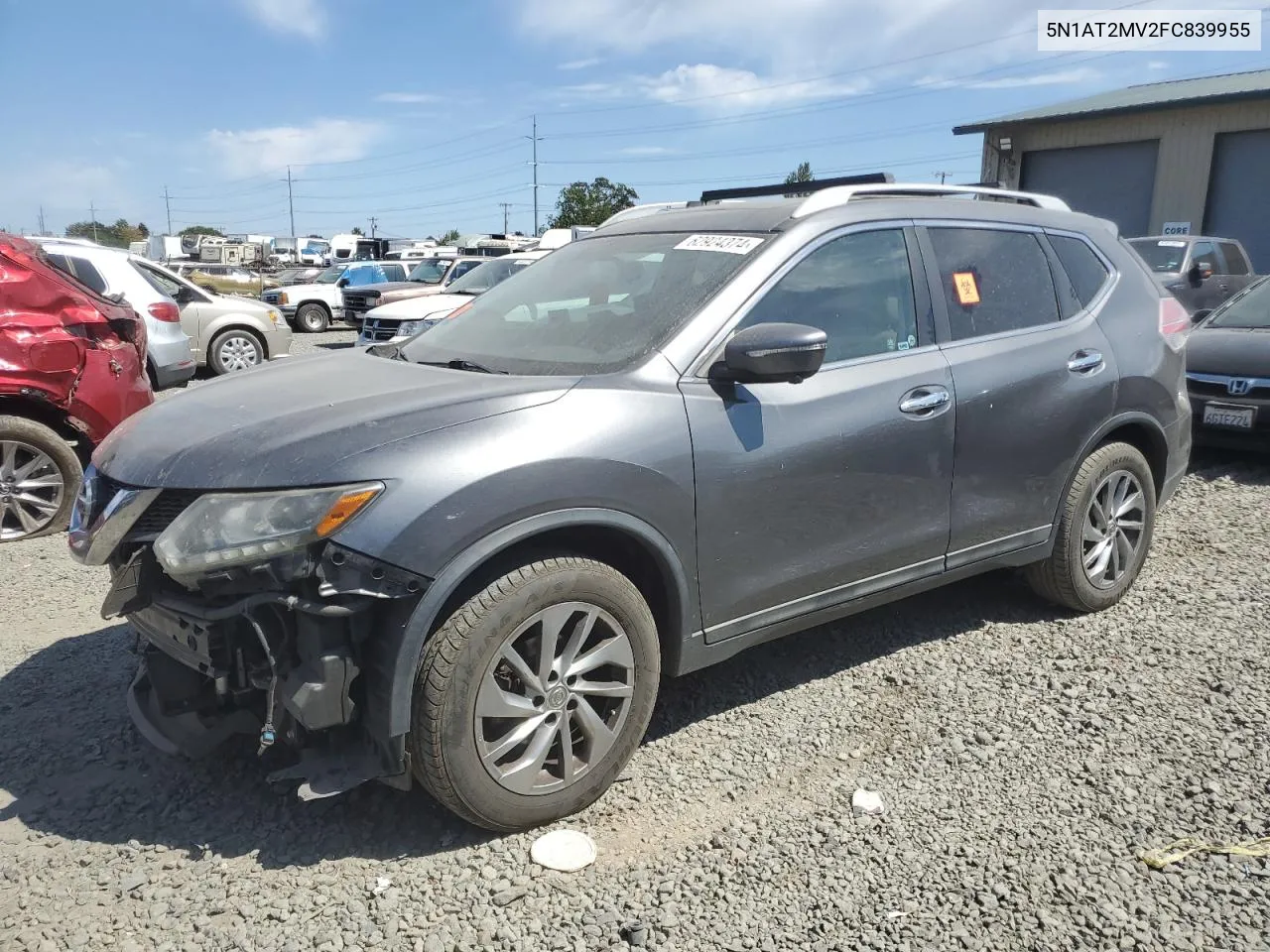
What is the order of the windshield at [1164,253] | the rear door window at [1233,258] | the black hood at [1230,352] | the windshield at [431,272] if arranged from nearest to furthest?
1. the black hood at [1230,352]
2. the windshield at [1164,253]
3. the rear door window at [1233,258]
4. the windshield at [431,272]

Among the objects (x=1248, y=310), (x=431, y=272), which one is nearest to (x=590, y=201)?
(x=431, y=272)

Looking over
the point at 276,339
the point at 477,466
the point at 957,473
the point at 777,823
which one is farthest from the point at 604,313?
the point at 276,339

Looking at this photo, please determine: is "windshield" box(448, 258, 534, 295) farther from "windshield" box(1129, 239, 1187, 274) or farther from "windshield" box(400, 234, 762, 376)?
"windshield" box(400, 234, 762, 376)

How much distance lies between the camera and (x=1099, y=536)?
4.45 meters

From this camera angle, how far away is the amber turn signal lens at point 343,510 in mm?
2502

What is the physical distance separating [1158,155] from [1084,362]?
18.4 m

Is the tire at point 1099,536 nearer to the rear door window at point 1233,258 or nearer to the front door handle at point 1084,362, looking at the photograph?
the front door handle at point 1084,362

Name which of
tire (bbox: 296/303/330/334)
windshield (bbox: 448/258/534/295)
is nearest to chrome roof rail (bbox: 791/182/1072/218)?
windshield (bbox: 448/258/534/295)

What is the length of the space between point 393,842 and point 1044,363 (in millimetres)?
3074

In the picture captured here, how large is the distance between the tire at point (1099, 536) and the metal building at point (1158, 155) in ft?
54.8

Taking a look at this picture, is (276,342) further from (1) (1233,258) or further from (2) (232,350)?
(1) (1233,258)

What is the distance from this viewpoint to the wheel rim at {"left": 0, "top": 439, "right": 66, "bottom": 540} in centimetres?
562

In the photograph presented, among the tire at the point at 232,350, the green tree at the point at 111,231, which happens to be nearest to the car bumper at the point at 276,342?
the tire at the point at 232,350

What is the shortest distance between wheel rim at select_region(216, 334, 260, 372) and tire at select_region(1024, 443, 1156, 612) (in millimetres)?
11476
